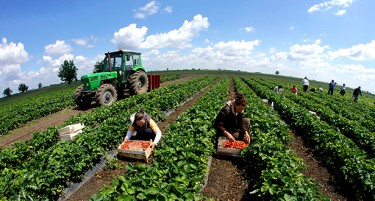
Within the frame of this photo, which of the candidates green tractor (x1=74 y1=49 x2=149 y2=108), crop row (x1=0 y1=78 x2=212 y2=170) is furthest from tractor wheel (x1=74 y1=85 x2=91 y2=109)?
crop row (x1=0 y1=78 x2=212 y2=170)

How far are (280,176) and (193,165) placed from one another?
1407 millimetres

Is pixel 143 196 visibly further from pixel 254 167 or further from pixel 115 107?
pixel 115 107

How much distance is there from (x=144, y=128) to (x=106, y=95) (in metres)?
7.42

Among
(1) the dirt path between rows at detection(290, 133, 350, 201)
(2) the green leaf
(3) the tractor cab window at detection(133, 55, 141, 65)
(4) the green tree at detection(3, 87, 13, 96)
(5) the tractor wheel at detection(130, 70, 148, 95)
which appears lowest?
(4) the green tree at detection(3, 87, 13, 96)

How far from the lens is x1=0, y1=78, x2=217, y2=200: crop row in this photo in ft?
13.6

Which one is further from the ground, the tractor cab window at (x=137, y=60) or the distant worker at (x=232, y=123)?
the tractor cab window at (x=137, y=60)

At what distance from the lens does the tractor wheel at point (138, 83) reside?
48.0 feet

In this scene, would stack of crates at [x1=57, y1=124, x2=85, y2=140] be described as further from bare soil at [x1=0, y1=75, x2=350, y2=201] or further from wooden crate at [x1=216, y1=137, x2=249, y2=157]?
wooden crate at [x1=216, y1=137, x2=249, y2=157]

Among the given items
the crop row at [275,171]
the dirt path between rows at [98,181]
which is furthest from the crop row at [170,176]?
the crop row at [275,171]

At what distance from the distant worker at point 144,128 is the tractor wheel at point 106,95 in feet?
21.4

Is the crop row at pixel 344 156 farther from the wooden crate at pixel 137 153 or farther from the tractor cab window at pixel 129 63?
the tractor cab window at pixel 129 63

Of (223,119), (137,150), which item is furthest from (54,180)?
(223,119)

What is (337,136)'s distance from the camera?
7.30 meters

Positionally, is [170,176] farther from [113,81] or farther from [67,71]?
[67,71]
